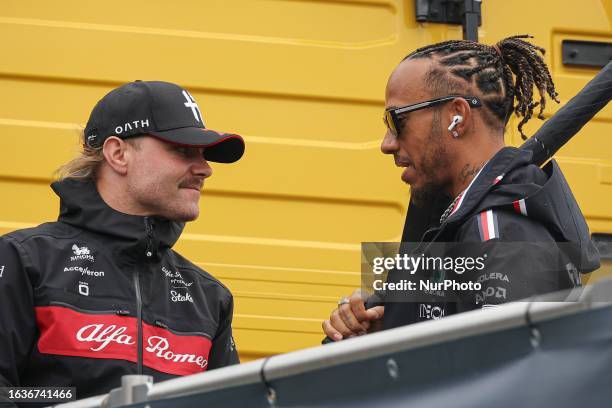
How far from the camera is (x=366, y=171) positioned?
13.0 feet

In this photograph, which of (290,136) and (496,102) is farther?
(290,136)

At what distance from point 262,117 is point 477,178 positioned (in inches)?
60.0

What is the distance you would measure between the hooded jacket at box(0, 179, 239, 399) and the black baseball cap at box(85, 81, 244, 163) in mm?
168

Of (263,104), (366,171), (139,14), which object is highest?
(139,14)

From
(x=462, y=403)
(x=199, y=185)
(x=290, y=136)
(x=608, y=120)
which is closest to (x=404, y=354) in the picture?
(x=462, y=403)

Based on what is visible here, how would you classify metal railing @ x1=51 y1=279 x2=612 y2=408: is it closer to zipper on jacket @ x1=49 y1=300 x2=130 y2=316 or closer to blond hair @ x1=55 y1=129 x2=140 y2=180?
zipper on jacket @ x1=49 y1=300 x2=130 y2=316

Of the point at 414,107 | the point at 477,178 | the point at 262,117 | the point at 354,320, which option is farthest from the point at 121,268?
the point at 262,117

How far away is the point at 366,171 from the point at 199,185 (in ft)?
3.36

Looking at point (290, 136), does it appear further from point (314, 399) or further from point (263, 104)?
point (314, 399)

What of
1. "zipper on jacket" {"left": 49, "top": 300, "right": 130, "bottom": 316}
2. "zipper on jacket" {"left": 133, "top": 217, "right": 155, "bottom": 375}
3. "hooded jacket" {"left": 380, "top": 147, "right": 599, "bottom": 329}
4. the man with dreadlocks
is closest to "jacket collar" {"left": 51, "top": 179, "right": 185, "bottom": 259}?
"zipper on jacket" {"left": 133, "top": 217, "right": 155, "bottom": 375}

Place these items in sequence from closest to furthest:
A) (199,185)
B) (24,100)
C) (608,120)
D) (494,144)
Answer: (494,144) → (199,185) → (24,100) → (608,120)
